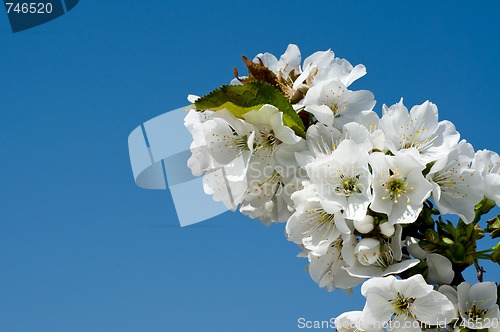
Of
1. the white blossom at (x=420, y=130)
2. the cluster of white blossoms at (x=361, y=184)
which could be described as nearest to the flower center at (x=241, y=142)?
→ the cluster of white blossoms at (x=361, y=184)

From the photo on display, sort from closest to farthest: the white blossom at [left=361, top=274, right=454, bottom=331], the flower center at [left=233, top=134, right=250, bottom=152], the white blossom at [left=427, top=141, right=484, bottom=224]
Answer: the white blossom at [left=361, top=274, right=454, bottom=331] < the white blossom at [left=427, top=141, right=484, bottom=224] < the flower center at [left=233, top=134, right=250, bottom=152]

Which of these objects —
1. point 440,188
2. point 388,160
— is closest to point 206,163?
point 388,160

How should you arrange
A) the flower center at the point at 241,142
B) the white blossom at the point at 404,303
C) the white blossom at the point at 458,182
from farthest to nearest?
the flower center at the point at 241,142 < the white blossom at the point at 458,182 < the white blossom at the point at 404,303

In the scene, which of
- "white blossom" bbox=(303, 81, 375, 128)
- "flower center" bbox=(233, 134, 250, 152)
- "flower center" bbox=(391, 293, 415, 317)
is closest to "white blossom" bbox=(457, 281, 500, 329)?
"flower center" bbox=(391, 293, 415, 317)

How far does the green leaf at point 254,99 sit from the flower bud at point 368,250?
48cm

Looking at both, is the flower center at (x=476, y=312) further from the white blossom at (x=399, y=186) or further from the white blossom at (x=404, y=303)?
the white blossom at (x=399, y=186)

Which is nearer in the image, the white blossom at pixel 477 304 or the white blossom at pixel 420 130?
the white blossom at pixel 477 304

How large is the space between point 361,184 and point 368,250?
235mm

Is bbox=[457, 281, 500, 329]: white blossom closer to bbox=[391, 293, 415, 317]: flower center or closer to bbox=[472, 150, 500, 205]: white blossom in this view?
bbox=[391, 293, 415, 317]: flower center

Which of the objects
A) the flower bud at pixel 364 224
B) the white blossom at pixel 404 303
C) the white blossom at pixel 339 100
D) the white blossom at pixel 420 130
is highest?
the white blossom at pixel 339 100

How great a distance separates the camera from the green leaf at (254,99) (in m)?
2.44

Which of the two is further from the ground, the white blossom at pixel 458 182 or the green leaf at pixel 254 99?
the green leaf at pixel 254 99

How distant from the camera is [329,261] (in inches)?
97.0

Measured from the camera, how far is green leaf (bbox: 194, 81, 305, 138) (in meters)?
2.44
